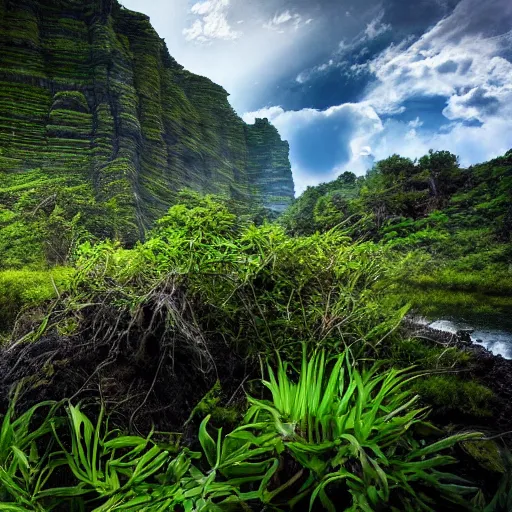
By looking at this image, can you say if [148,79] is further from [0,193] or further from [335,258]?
[335,258]


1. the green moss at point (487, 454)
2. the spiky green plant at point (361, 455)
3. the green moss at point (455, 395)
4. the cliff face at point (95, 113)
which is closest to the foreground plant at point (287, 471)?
the spiky green plant at point (361, 455)

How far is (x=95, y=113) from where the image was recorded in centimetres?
2364

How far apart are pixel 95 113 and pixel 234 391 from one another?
27421 millimetres

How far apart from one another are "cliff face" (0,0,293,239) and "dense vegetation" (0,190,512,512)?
48.4 feet

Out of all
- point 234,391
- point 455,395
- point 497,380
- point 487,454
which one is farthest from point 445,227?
point 234,391

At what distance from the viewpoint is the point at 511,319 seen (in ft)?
11.0

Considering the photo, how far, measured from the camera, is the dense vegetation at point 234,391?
2.67 feet

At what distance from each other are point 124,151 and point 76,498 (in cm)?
2496

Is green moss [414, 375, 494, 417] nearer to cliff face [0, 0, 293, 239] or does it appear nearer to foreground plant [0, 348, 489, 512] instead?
foreground plant [0, 348, 489, 512]

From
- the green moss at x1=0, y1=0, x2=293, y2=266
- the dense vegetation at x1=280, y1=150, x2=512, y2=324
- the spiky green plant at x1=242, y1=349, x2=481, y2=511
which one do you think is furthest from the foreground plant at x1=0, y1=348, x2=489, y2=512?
the green moss at x1=0, y1=0, x2=293, y2=266

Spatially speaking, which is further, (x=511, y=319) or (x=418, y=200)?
(x=418, y=200)

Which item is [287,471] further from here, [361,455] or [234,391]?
[234,391]

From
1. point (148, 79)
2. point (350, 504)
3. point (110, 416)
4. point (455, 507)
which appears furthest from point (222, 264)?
point (148, 79)

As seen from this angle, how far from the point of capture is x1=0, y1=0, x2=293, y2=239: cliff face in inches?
766
